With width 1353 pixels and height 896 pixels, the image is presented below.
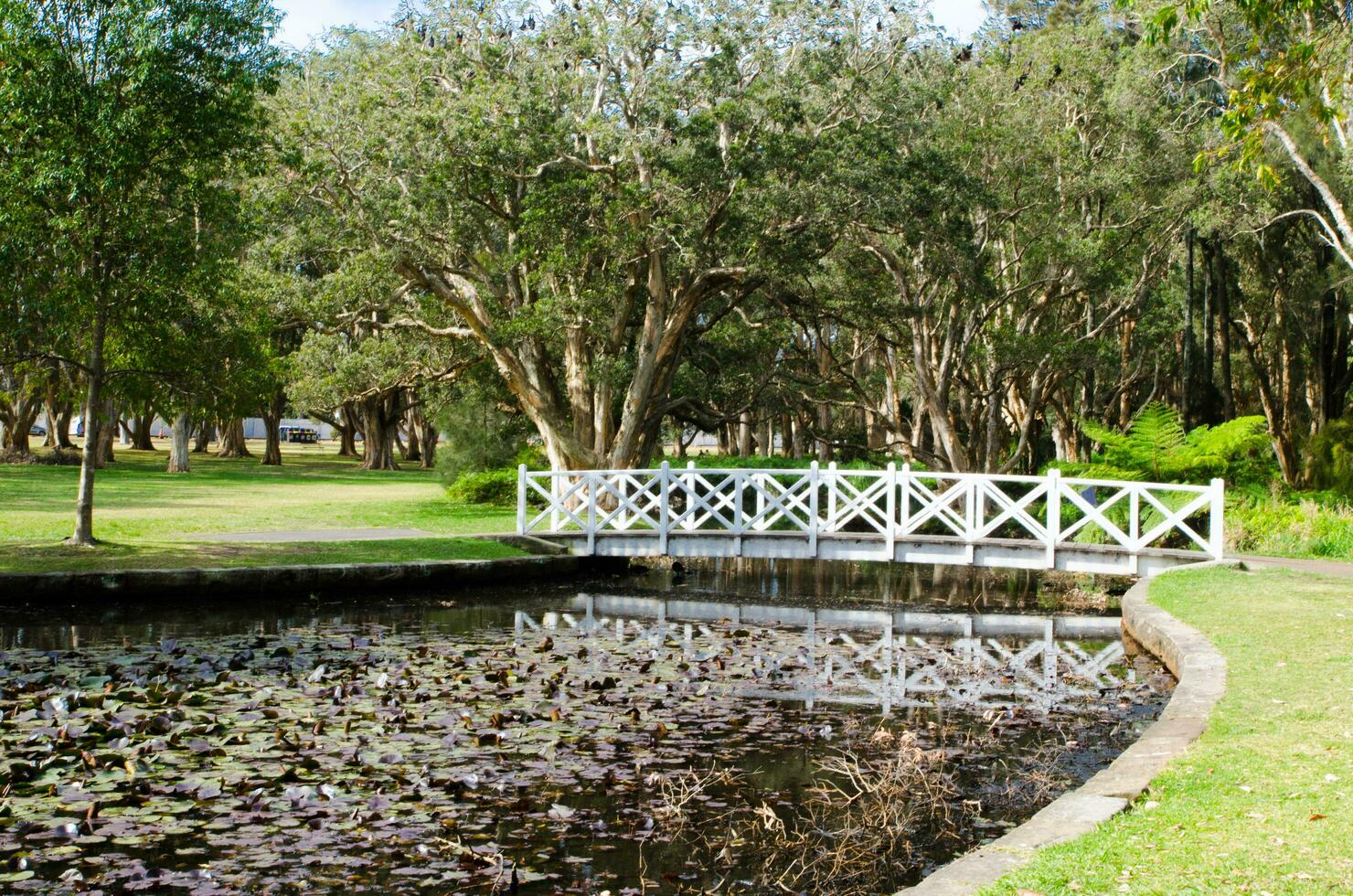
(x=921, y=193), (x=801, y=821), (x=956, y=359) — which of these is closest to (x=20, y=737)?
(x=801, y=821)

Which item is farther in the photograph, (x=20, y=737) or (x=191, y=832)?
(x=20, y=737)

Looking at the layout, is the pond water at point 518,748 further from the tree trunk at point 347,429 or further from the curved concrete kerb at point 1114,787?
the tree trunk at point 347,429

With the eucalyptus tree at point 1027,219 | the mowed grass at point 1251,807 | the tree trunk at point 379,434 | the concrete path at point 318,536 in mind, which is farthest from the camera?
the tree trunk at point 379,434

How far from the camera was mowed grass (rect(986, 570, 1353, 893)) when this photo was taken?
197 inches

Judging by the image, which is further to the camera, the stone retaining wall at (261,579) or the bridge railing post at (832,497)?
the bridge railing post at (832,497)

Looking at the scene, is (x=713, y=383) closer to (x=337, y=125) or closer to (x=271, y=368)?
(x=337, y=125)

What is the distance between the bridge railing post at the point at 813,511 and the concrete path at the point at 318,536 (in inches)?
234

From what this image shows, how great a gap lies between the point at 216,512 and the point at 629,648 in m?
13.5

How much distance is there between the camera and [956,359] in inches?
1182

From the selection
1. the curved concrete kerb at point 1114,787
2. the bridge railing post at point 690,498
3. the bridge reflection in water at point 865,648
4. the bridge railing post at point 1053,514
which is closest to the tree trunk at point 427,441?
the bridge railing post at point 690,498

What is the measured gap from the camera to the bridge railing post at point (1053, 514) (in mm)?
17594

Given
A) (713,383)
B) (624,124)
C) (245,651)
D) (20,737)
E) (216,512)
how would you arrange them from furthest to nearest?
(713,383) → (216,512) → (624,124) → (245,651) → (20,737)

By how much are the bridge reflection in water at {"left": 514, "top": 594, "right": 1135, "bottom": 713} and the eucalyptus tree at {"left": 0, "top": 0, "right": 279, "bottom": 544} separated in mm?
6706

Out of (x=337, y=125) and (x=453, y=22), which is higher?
(x=453, y=22)
